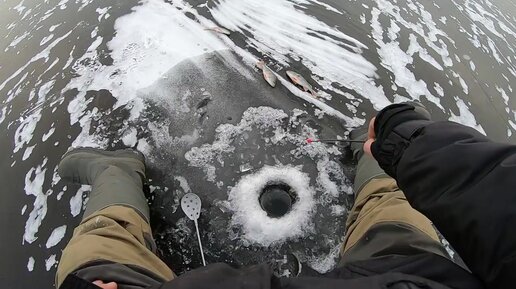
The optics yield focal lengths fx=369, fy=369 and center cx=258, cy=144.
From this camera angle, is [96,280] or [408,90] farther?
[408,90]

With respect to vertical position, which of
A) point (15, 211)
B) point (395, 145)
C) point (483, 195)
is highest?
point (483, 195)

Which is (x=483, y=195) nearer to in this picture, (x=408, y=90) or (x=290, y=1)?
(x=408, y=90)

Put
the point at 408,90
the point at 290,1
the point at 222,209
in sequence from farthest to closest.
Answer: the point at 290,1
the point at 408,90
the point at 222,209

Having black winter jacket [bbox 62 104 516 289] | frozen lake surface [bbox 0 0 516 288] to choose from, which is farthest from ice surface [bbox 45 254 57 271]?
black winter jacket [bbox 62 104 516 289]

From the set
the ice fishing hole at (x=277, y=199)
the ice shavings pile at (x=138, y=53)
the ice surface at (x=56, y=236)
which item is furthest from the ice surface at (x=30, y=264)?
the ice fishing hole at (x=277, y=199)

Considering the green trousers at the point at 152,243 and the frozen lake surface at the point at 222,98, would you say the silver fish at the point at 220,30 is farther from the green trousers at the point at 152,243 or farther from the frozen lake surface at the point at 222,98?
the green trousers at the point at 152,243

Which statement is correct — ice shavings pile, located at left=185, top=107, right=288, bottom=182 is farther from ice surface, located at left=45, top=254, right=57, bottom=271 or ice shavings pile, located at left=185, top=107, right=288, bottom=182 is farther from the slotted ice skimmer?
ice surface, located at left=45, top=254, right=57, bottom=271

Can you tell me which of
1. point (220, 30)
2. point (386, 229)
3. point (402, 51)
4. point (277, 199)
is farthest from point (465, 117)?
point (220, 30)

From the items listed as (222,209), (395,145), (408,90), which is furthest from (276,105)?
(395,145)

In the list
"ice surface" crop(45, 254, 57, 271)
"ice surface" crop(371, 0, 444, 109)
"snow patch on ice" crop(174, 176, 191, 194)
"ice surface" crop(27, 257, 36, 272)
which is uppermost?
"ice surface" crop(371, 0, 444, 109)
